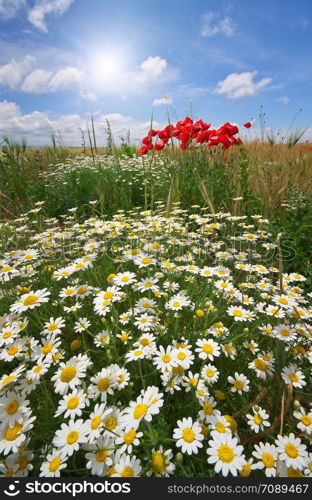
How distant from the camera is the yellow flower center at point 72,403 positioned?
3.89ft

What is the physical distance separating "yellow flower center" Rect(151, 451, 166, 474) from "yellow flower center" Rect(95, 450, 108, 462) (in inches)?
7.3

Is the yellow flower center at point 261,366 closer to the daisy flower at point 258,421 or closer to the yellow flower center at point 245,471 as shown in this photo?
the daisy flower at point 258,421

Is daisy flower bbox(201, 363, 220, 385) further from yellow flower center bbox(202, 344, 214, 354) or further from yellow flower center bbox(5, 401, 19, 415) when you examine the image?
yellow flower center bbox(5, 401, 19, 415)

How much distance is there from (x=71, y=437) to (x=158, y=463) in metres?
0.36

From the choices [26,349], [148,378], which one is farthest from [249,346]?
[26,349]

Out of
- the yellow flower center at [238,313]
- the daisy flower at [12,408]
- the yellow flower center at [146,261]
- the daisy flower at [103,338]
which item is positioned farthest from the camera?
the yellow flower center at [146,261]

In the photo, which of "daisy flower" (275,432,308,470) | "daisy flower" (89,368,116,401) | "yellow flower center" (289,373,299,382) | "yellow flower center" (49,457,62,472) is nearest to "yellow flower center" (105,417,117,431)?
"daisy flower" (89,368,116,401)

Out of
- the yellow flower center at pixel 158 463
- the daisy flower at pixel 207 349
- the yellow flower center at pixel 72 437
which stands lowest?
the yellow flower center at pixel 158 463

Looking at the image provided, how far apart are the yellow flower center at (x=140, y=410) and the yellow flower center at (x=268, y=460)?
1.66 feet

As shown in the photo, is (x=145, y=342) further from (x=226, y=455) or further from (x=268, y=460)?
(x=268, y=460)

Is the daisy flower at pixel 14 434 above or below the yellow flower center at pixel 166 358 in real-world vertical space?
below

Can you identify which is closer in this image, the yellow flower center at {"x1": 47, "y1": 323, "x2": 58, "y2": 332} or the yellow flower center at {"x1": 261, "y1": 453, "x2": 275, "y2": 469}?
the yellow flower center at {"x1": 261, "y1": 453, "x2": 275, "y2": 469}

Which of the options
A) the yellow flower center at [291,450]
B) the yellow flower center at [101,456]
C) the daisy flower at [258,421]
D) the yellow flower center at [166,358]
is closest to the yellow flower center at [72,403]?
the yellow flower center at [101,456]

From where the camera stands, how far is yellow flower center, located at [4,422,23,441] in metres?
1.13
